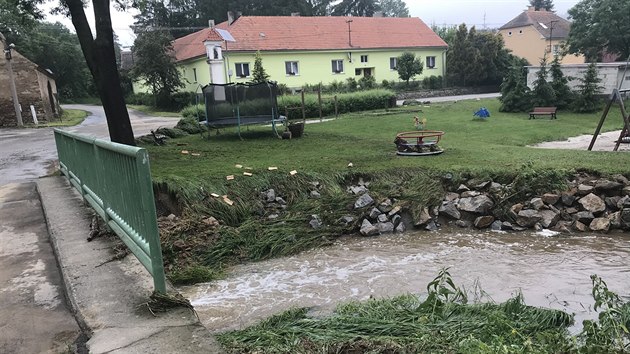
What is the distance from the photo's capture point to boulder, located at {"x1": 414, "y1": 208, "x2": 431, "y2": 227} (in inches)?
328

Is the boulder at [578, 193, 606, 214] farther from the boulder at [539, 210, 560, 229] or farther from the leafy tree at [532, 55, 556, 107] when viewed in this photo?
the leafy tree at [532, 55, 556, 107]

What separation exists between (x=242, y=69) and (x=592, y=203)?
1282 inches

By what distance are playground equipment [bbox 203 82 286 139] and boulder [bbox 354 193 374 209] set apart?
7.42m

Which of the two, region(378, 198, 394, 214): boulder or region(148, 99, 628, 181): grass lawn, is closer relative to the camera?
region(378, 198, 394, 214): boulder

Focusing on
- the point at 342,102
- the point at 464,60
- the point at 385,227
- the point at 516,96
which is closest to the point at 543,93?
the point at 516,96

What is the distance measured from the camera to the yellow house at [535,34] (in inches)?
2115

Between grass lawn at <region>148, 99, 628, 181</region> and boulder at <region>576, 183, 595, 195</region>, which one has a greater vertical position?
grass lawn at <region>148, 99, 628, 181</region>

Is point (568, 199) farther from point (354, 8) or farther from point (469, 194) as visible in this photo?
point (354, 8)

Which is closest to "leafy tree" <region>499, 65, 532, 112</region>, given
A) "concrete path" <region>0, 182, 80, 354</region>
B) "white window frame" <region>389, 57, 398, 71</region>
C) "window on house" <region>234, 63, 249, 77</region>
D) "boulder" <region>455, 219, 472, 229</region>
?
"boulder" <region>455, 219, 472, 229</region>

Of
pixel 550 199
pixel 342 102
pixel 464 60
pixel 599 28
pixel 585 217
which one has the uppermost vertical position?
pixel 599 28

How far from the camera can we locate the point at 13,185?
9.51 meters

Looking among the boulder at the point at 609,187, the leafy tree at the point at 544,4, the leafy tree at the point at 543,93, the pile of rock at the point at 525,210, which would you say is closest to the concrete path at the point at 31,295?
the pile of rock at the point at 525,210

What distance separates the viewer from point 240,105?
16.0 meters

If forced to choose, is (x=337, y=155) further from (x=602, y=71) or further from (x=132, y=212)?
(x=602, y=71)
